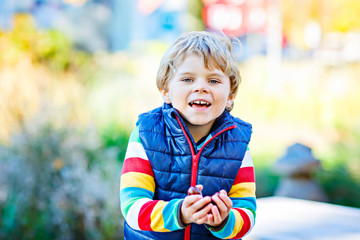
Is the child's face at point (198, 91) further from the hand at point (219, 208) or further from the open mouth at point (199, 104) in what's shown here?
the hand at point (219, 208)

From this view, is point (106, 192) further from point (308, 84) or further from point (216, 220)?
point (308, 84)

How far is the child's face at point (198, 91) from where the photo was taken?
1521 millimetres

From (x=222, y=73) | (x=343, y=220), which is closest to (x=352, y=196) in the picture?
(x=343, y=220)

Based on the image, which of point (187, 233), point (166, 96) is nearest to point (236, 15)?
point (166, 96)

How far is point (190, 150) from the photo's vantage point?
154cm

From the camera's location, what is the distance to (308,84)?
9.40 meters

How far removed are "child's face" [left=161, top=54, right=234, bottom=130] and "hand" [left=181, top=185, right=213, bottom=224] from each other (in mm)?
298

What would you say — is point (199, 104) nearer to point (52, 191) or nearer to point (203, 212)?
point (203, 212)

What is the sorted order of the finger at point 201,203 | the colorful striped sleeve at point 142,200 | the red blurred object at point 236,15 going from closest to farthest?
the finger at point 201,203 < the colorful striped sleeve at point 142,200 < the red blurred object at point 236,15

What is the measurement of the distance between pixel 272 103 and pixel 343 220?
19.5 feet

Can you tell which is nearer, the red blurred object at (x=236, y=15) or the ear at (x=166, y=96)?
the ear at (x=166, y=96)

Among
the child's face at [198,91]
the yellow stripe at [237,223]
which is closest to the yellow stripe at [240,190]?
the yellow stripe at [237,223]

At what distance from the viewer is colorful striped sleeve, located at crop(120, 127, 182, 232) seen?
1.41m

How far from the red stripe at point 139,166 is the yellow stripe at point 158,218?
0.14 m
